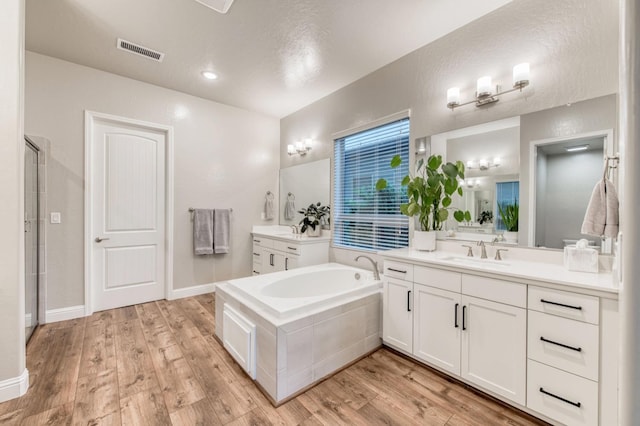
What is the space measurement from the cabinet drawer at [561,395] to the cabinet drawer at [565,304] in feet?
1.03

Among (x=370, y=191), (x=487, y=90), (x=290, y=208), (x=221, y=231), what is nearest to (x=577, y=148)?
(x=487, y=90)

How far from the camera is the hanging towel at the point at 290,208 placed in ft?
14.7

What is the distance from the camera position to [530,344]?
5.56 ft

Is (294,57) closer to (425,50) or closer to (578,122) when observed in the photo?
(425,50)

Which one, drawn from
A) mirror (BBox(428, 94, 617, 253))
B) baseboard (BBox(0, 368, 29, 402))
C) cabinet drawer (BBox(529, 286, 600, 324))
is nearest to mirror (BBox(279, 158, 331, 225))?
mirror (BBox(428, 94, 617, 253))

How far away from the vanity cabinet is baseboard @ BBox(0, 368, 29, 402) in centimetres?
257

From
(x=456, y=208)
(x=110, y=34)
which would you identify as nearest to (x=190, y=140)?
(x=110, y=34)

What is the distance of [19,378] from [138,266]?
173 cm

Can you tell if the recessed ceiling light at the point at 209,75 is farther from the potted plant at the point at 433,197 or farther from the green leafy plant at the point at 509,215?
the green leafy plant at the point at 509,215

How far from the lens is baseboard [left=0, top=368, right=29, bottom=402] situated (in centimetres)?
186

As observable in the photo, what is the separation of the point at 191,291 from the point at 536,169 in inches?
155

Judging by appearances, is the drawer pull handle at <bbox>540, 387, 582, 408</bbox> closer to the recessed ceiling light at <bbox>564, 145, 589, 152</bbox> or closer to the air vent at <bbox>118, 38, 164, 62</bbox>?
the recessed ceiling light at <bbox>564, 145, 589, 152</bbox>

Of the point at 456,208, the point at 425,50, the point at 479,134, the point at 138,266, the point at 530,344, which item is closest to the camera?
the point at 530,344

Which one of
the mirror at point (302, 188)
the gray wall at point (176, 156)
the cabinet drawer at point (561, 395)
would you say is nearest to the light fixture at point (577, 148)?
the cabinet drawer at point (561, 395)
